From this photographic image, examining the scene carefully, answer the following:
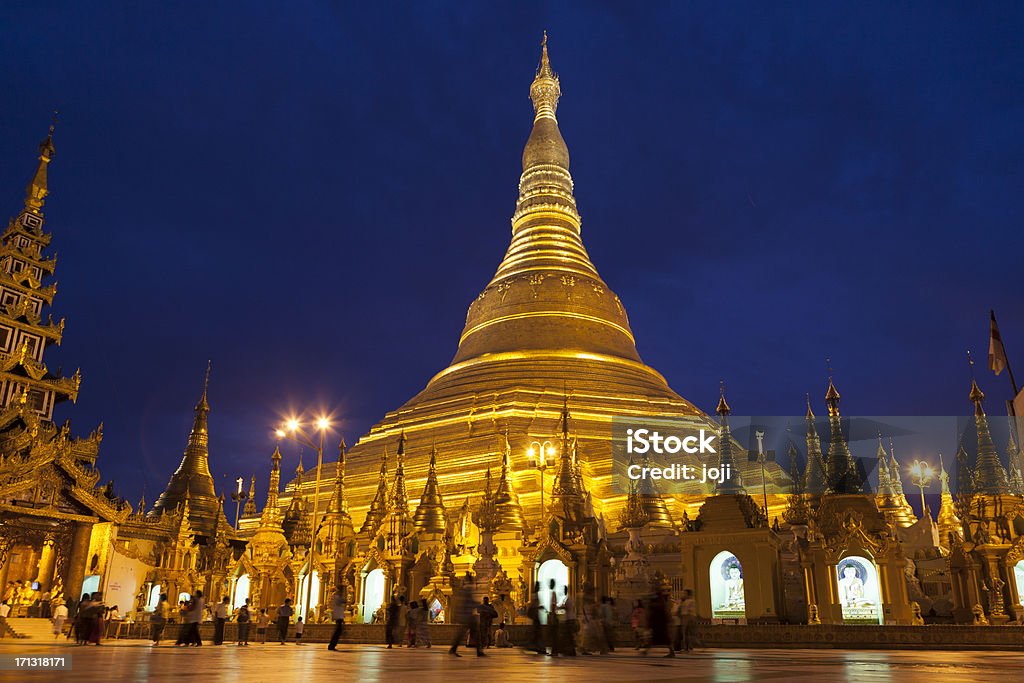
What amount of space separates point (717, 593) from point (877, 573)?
4.77 meters

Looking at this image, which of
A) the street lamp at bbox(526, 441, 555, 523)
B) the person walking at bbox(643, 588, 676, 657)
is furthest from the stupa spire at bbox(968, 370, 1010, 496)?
the person walking at bbox(643, 588, 676, 657)

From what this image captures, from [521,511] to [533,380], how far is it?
1325 centimetres

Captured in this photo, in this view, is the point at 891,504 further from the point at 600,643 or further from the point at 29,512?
the point at 29,512

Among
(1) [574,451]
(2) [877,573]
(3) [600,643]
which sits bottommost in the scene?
(3) [600,643]

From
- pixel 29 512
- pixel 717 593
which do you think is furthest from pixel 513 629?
pixel 29 512

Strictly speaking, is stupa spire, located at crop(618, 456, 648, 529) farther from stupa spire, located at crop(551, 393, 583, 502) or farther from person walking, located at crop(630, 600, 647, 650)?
person walking, located at crop(630, 600, 647, 650)

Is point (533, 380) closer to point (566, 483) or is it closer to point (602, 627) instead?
point (566, 483)

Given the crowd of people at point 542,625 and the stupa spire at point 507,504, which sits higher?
the stupa spire at point 507,504

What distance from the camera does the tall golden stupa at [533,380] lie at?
39094mm

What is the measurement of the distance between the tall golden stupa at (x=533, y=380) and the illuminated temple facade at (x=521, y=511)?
0.52 ft

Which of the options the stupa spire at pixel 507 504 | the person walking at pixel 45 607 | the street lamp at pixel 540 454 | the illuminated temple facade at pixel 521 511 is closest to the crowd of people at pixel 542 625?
the illuminated temple facade at pixel 521 511

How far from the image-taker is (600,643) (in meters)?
15.5

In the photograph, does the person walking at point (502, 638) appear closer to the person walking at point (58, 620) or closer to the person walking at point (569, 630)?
the person walking at point (569, 630)

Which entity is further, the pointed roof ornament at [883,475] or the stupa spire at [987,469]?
the pointed roof ornament at [883,475]
